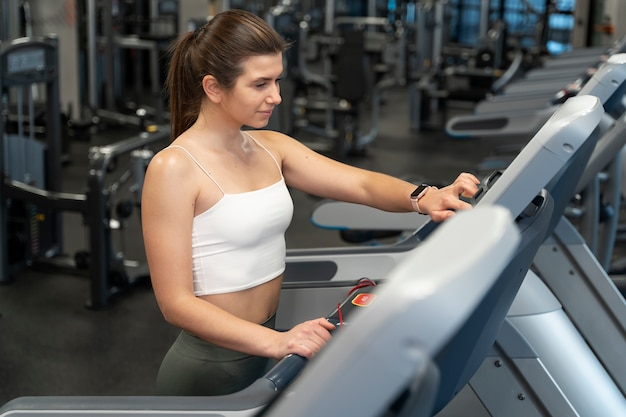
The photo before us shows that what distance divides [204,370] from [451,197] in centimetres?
61

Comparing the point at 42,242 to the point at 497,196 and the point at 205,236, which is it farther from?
the point at 497,196

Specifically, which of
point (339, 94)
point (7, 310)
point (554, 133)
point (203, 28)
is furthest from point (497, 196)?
point (339, 94)

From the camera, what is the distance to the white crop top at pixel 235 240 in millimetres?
1788

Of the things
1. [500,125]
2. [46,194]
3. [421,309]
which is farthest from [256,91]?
[46,194]

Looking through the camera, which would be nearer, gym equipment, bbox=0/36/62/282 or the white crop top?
the white crop top

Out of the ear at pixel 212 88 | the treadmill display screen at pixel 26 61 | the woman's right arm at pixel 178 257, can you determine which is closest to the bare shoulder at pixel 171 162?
the woman's right arm at pixel 178 257

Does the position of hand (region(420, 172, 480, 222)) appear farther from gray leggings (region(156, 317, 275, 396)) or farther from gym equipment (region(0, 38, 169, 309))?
gym equipment (region(0, 38, 169, 309))

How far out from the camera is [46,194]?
4.50 meters

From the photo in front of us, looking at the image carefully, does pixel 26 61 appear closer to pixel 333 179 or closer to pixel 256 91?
pixel 333 179

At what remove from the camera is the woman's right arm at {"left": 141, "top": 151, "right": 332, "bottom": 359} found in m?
1.61

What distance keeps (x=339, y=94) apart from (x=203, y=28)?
570cm

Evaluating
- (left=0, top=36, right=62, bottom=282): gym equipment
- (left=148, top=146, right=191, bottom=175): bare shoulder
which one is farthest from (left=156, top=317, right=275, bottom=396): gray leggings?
(left=0, top=36, right=62, bottom=282): gym equipment

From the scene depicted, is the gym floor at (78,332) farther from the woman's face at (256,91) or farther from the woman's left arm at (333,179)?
the woman's face at (256,91)

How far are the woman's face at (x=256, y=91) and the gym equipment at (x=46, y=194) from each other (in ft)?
8.41
